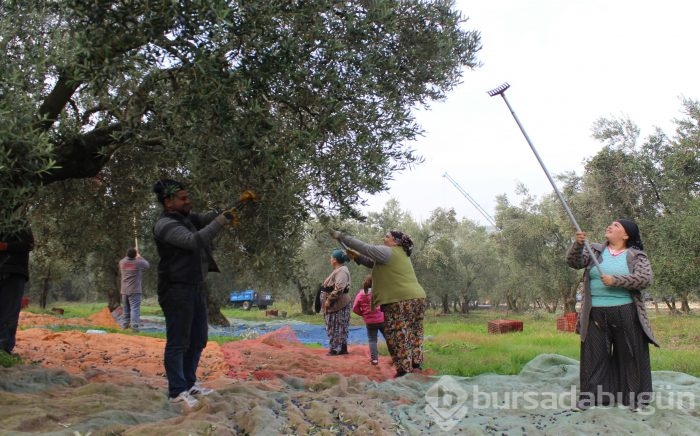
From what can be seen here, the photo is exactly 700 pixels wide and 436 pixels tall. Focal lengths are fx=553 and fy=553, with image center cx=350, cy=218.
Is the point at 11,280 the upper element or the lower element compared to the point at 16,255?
lower

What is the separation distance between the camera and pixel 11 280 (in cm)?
707

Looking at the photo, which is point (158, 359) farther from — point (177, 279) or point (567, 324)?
point (567, 324)

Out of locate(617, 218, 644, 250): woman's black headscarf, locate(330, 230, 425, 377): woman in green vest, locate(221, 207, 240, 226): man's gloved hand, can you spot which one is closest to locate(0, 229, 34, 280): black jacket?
locate(221, 207, 240, 226): man's gloved hand

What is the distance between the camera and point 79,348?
870 centimetres

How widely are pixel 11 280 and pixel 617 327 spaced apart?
723 cm

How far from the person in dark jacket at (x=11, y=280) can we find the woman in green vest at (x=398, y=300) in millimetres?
4114

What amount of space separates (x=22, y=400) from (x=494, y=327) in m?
14.8

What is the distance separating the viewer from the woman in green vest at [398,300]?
7316 mm

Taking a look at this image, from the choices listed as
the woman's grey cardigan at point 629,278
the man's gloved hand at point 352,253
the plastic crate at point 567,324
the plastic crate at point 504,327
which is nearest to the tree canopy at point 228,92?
the man's gloved hand at point 352,253

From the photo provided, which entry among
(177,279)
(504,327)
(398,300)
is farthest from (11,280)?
(504,327)

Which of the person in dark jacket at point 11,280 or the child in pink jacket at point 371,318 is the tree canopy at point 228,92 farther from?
the child in pink jacket at point 371,318

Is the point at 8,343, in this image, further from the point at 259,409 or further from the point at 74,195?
the point at 259,409

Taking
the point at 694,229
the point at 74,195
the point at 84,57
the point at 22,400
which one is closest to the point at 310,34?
the point at 84,57

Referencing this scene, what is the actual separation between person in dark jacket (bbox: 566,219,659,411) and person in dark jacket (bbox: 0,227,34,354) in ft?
21.6
